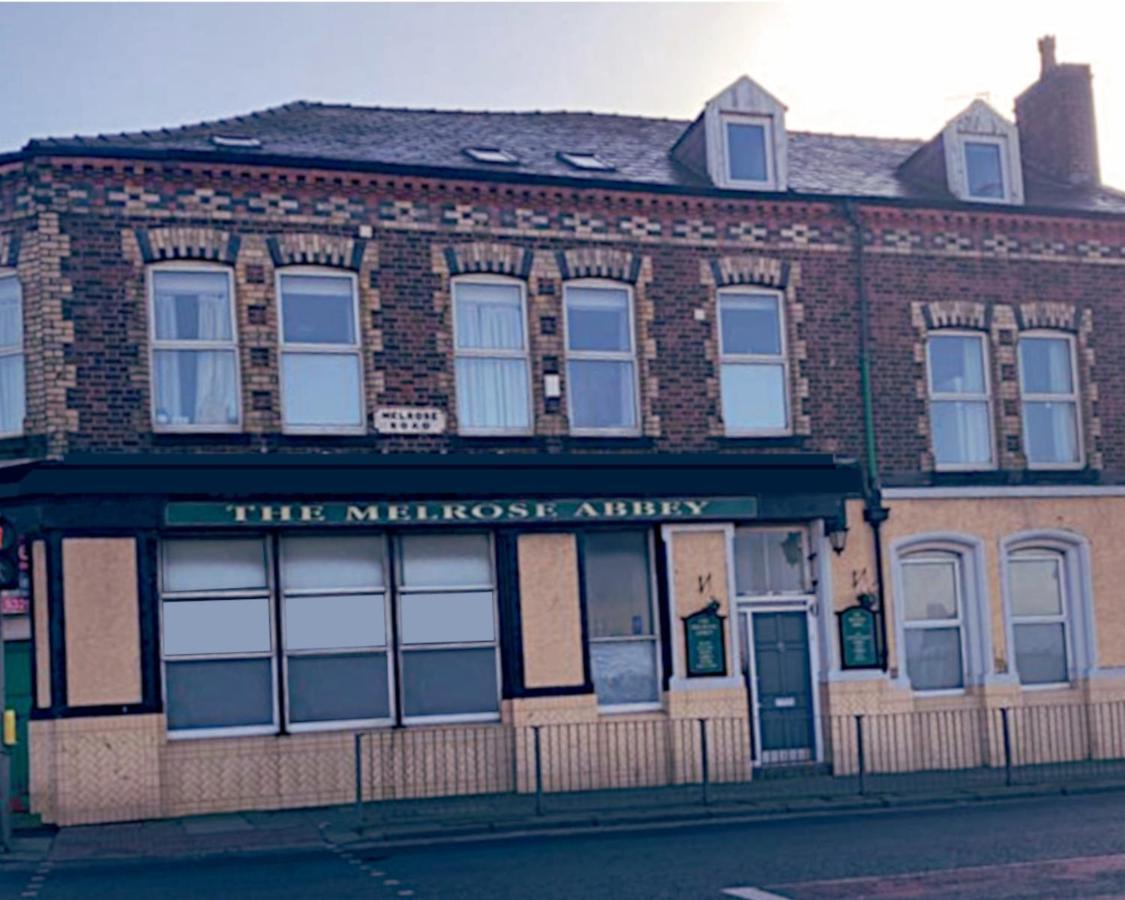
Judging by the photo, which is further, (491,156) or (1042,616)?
(1042,616)

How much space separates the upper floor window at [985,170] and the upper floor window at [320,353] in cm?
965

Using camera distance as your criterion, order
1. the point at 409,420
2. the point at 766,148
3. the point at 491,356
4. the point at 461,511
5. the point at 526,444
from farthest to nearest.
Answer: the point at 766,148
the point at 491,356
the point at 526,444
the point at 409,420
the point at 461,511

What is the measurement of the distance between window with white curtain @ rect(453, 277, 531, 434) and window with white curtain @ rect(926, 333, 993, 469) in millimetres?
5983

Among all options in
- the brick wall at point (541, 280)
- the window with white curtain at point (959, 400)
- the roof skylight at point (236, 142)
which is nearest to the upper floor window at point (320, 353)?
the brick wall at point (541, 280)

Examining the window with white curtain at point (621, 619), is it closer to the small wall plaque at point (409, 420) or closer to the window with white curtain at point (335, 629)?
the small wall plaque at point (409, 420)

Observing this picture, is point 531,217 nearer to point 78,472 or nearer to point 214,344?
point 214,344

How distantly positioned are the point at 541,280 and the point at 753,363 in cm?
320

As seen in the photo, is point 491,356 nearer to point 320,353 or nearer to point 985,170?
point 320,353

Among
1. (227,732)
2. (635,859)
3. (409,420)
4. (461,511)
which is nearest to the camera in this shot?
(635,859)

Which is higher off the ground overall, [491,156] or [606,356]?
[491,156]

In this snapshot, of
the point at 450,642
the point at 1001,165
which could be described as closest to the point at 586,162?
the point at 1001,165

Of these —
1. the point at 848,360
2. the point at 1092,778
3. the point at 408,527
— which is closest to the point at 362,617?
the point at 408,527

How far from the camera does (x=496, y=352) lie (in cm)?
2225

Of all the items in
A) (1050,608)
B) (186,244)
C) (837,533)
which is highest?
(186,244)
